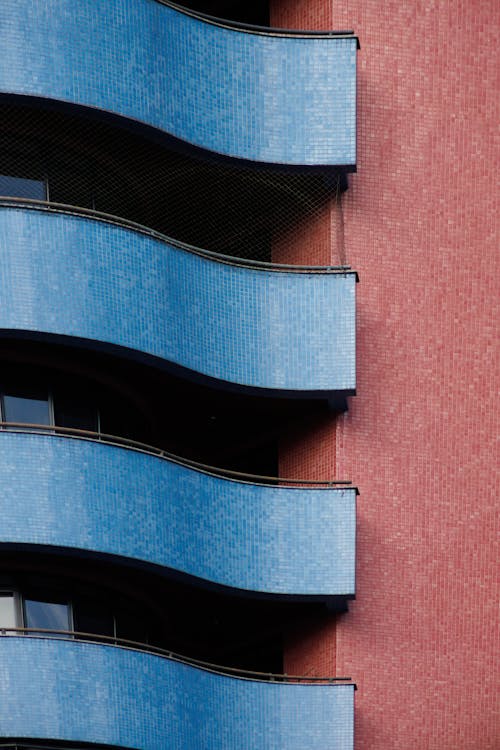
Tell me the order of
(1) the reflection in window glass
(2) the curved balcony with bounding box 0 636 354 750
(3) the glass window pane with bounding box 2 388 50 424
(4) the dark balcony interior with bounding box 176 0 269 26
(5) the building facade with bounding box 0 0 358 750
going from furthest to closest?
(4) the dark balcony interior with bounding box 176 0 269 26 → (3) the glass window pane with bounding box 2 388 50 424 → (1) the reflection in window glass → (5) the building facade with bounding box 0 0 358 750 → (2) the curved balcony with bounding box 0 636 354 750

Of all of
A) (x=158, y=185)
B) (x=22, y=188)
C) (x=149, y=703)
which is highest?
(x=158, y=185)

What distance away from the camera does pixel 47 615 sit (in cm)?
2869

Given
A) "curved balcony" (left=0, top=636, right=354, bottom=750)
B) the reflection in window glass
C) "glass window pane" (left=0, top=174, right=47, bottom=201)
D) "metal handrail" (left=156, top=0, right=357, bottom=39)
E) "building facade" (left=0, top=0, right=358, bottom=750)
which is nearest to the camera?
"curved balcony" (left=0, top=636, right=354, bottom=750)

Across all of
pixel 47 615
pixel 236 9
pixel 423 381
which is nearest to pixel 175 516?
pixel 47 615

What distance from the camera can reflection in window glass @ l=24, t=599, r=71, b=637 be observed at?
28.5m

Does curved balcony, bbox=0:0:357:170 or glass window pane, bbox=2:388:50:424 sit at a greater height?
curved balcony, bbox=0:0:357:170

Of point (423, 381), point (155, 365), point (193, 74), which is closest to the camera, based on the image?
point (155, 365)

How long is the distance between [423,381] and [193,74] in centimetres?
682

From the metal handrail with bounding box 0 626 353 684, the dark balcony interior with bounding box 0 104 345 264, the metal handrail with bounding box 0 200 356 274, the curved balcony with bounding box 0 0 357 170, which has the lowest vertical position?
the metal handrail with bounding box 0 626 353 684

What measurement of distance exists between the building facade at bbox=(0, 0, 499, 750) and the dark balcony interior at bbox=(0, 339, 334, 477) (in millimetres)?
60

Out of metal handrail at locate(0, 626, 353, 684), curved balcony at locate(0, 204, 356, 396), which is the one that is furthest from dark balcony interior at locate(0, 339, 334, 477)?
metal handrail at locate(0, 626, 353, 684)

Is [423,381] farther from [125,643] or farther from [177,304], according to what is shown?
[125,643]

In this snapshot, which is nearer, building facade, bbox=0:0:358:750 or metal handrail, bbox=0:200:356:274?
building facade, bbox=0:0:358:750

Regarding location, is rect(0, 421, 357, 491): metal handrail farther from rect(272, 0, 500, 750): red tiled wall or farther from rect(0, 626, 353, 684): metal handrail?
rect(0, 626, 353, 684): metal handrail
